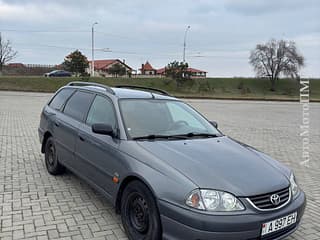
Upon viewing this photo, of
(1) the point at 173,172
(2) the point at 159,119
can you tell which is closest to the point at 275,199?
(1) the point at 173,172

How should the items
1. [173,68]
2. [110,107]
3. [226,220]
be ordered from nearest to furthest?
1. [226,220]
2. [110,107]
3. [173,68]

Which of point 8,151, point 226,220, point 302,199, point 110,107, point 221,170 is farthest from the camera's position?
point 8,151

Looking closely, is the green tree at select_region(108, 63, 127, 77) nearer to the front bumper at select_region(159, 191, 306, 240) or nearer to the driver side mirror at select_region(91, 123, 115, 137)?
the driver side mirror at select_region(91, 123, 115, 137)

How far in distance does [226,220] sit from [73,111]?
10.4 ft

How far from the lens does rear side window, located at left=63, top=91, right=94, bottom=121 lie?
183 inches

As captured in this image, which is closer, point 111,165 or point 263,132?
point 111,165

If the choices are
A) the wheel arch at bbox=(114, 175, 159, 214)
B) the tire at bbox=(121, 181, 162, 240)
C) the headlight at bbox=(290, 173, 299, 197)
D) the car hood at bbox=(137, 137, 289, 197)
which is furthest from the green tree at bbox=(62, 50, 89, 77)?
the headlight at bbox=(290, 173, 299, 197)

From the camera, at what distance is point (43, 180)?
5188 millimetres

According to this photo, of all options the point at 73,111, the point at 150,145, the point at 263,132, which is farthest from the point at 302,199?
the point at 263,132

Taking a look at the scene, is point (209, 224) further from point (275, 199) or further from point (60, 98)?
point (60, 98)

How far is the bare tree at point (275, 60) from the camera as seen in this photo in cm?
6261

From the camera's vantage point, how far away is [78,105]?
4.90 meters

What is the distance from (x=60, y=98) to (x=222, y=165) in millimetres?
3606

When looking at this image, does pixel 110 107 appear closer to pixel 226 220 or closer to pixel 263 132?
pixel 226 220
